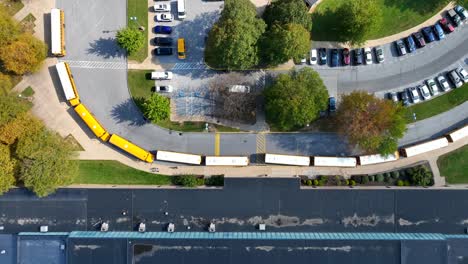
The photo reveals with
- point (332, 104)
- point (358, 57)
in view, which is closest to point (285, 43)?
point (332, 104)

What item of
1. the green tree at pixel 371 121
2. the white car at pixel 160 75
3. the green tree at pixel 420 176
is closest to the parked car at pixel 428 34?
the green tree at pixel 371 121

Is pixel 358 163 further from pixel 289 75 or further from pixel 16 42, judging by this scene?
pixel 16 42

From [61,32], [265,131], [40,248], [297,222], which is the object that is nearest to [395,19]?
[265,131]

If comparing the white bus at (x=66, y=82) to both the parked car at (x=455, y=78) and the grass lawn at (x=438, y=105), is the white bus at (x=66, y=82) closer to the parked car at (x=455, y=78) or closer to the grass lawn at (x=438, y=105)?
the grass lawn at (x=438, y=105)

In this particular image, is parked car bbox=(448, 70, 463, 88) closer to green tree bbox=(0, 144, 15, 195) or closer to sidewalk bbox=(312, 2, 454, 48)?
sidewalk bbox=(312, 2, 454, 48)

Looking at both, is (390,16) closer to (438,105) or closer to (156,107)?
(438,105)

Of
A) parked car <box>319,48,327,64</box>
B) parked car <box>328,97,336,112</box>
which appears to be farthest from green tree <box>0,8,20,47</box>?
parked car <box>328,97,336,112</box>
